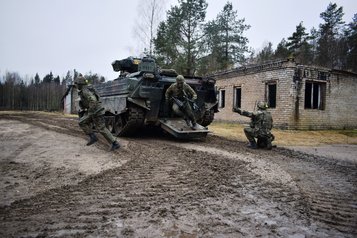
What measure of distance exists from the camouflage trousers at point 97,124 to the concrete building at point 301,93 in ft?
32.7

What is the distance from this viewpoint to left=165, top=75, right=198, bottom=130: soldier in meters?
7.91

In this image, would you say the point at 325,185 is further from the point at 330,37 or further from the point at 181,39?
the point at 330,37

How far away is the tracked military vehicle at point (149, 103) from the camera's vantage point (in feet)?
25.8

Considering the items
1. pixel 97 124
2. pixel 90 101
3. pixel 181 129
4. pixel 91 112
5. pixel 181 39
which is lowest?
pixel 181 129

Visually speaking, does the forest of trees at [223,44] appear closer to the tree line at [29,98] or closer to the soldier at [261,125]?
the tree line at [29,98]

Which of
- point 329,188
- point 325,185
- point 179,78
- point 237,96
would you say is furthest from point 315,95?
point 329,188

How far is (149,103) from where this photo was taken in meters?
7.94

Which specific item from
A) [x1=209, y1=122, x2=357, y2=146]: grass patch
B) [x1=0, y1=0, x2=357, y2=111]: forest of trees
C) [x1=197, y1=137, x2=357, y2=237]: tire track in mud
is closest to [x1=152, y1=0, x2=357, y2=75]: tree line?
[x1=0, y1=0, x2=357, y2=111]: forest of trees

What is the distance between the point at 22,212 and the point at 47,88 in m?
55.1

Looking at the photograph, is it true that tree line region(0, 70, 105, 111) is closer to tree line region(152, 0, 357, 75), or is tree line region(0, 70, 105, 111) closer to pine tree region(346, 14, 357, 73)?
tree line region(152, 0, 357, 75)

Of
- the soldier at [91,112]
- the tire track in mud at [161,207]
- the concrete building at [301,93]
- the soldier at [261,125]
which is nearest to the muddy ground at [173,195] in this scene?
the tire track in mud at [161,207]

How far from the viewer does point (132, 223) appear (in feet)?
8.63

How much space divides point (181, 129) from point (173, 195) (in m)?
4.35

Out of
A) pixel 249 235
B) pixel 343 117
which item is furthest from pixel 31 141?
pixel 343 117
